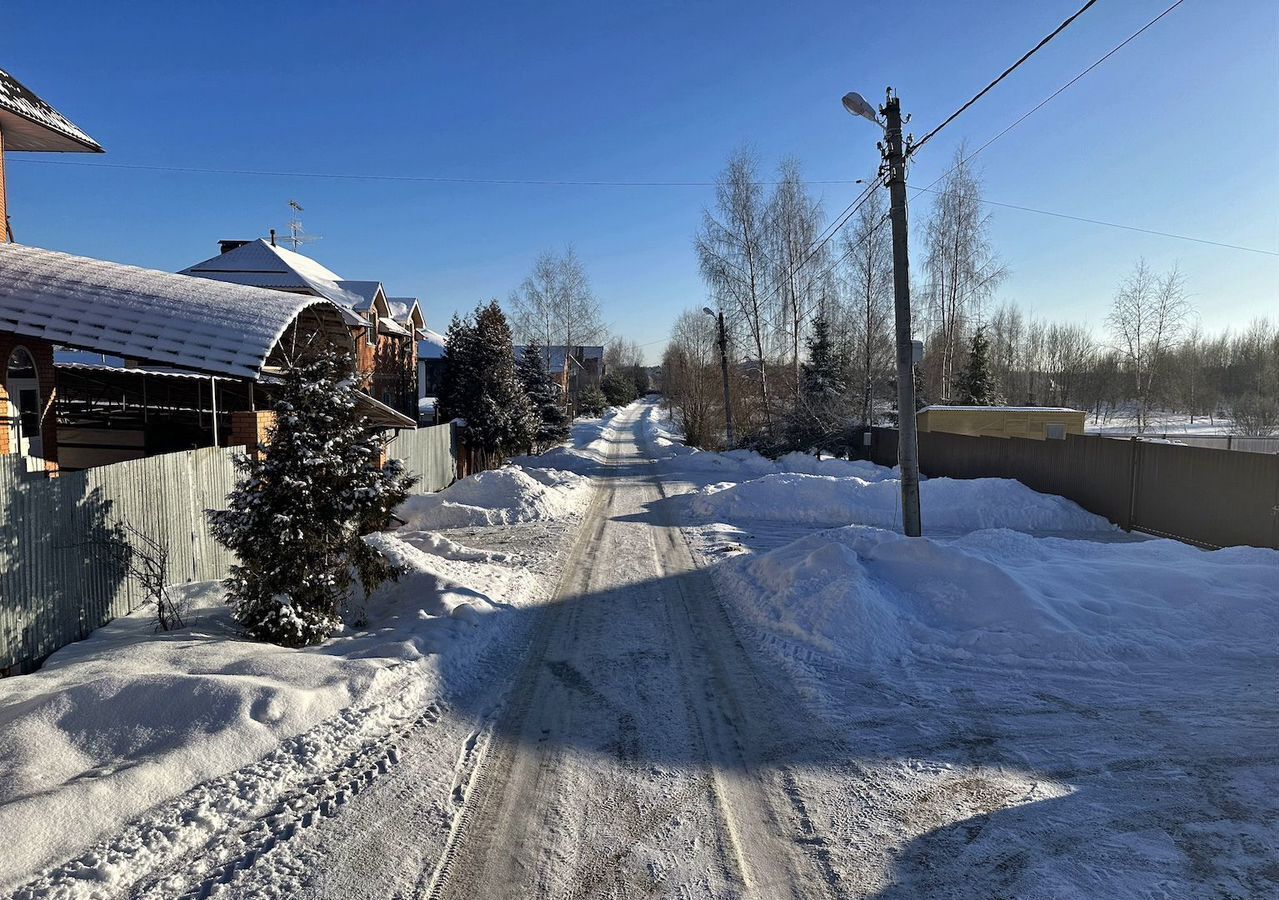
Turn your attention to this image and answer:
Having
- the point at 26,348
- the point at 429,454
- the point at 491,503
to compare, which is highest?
the point at 26,348

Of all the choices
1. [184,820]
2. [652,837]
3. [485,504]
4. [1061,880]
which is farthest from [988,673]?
[485,504]

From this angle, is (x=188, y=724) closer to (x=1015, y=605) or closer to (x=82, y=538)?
(x=82, y=538)

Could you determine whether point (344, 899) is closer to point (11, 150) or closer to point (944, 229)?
point (11, 150)

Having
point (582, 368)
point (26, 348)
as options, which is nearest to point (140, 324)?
point (26, 348)

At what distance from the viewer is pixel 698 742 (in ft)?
16.5

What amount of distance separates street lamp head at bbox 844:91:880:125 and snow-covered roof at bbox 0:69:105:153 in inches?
487

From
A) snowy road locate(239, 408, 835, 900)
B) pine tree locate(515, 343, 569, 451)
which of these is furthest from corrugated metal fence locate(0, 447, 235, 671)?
pine tree locate(515, 343, 569, 451)

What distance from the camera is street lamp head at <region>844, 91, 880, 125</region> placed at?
984 centimetres

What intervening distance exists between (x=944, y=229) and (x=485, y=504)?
1049 inches

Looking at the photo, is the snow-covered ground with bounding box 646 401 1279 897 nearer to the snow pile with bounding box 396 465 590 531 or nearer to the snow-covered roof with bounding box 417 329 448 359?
the snow pile with bounding box 396 465 590 531

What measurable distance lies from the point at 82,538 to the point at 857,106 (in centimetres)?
1054

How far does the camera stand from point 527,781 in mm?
4539

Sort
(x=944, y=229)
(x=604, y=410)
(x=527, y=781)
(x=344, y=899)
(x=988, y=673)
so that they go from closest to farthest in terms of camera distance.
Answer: (x=344, y=899) → (x=527, y=781) → (x=988, y=673) → (x=944, y=229) → (x=604, y=410)

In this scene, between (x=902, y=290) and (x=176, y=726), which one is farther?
(x=902, y=290)
